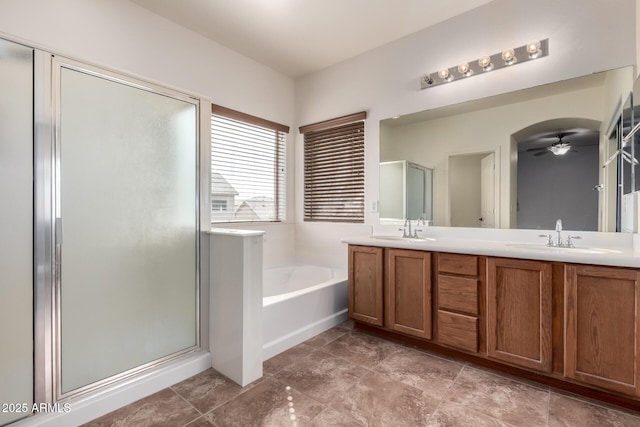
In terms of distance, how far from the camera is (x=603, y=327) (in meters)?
1.59

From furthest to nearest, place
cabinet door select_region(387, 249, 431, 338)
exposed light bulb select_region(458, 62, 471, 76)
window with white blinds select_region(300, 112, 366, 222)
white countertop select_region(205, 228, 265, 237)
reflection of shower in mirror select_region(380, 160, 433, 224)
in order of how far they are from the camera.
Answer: window with white blinds select_region(300, 112, 366, 222) < reflection of shower in mirror select_region(380, 160, 433, 224) < exposed light bulb select_region(458, 62, 471, 76) < cabinet door select_region(387, 249, 431, 338) < white countertop select_region(205, 228, 265, 237)

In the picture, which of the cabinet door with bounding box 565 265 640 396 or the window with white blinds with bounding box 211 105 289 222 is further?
the window with white blinds with bounding box 211 105 289 222

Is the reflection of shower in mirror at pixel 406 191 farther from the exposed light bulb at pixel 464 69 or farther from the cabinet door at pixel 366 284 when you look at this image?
the exposed light bulb at pixel 464 69

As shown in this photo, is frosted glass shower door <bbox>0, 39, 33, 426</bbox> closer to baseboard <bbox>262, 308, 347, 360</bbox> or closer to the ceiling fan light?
baseboard <bbox>262, 308, 347, 360</bbox>

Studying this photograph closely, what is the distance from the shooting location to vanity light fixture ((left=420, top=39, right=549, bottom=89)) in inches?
85.1

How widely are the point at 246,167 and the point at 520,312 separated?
2.70m

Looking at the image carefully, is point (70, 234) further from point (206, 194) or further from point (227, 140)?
point (227, 140)

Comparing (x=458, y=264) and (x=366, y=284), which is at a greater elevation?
(x=458, y=264)

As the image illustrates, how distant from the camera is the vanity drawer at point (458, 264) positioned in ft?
6.63

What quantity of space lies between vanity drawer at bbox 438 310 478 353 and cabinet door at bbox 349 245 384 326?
0.50m

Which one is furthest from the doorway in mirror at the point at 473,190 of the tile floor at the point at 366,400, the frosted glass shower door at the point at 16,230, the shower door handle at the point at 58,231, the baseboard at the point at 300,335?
the frosted glass shower door at the point at 16,230

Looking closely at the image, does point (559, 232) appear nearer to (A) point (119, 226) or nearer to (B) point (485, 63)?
Result: (B) point (485, 63)

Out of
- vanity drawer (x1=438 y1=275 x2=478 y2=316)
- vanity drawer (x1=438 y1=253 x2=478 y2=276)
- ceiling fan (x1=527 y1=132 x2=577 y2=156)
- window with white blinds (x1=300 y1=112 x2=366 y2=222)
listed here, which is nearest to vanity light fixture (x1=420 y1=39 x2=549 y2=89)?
ceiling fan (x1=527 y1=132 x2=577 y2=156)

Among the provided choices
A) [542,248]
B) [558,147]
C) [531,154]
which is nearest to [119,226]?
[542,248]
